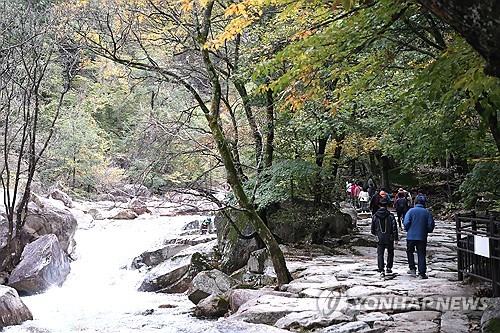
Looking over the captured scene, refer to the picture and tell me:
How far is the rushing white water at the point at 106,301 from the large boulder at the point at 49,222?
939 mm

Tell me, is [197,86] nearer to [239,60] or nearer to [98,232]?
[239,60]

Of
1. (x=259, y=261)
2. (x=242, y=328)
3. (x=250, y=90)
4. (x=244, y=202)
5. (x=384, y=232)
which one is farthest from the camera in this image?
(x=250, y=90)

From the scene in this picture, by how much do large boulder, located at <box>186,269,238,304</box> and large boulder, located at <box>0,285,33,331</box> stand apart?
10.7 ft

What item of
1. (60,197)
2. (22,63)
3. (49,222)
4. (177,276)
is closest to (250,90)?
(177,276)

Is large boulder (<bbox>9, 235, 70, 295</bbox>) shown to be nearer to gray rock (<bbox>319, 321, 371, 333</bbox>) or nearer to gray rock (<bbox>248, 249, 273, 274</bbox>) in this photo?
gray rock (<bbox>248, 249, 273, 274</bbox>)

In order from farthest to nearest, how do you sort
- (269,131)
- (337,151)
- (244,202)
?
1. (337,151)
2. (269,131)
3. (244,202)

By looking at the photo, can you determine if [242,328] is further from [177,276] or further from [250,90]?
[250,90]

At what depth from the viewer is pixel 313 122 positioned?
447 inches

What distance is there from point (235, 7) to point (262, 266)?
19.7 ft

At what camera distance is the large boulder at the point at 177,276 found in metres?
11.5

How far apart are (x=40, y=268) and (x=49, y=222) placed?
306 cm

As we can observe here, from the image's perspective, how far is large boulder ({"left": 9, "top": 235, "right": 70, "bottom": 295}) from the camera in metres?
11.1

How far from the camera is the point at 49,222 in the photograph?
14250mm

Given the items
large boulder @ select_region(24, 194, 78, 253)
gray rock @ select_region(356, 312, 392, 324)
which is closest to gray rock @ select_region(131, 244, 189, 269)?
large boulder @ select_region(24, 194, 78, 253)
